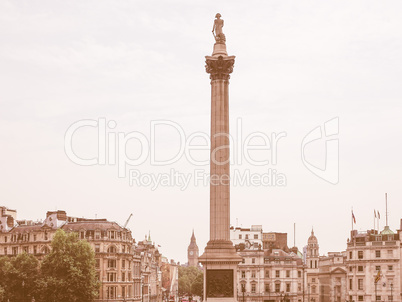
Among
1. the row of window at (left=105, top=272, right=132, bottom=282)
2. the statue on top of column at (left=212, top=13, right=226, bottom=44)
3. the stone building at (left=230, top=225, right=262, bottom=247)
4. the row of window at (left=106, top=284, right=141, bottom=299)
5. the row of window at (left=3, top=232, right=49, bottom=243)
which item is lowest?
the row of window at (left=106, top=284, right=141, bottom=299)

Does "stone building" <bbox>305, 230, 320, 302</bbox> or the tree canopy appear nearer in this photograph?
the tree canopy

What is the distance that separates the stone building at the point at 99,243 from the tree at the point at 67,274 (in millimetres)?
12265

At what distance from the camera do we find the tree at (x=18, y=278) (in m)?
97.9

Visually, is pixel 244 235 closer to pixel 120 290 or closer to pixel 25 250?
pixel 120 290

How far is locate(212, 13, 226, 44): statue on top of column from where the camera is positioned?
64.9 meters

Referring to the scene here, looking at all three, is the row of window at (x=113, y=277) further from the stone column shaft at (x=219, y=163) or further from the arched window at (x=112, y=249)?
the stone column shaft at (x=219, y=163)

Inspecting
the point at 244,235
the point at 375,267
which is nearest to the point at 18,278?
the point at 375,267

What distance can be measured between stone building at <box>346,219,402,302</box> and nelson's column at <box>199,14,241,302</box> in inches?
2227

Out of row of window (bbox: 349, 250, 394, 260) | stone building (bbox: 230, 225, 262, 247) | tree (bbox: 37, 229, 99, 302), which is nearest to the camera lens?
tree (bbox: 37, 229, 99, 302)

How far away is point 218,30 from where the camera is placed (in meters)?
65.6

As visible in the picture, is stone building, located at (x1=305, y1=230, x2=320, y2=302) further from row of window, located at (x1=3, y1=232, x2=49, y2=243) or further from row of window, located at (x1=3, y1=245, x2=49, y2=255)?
row of window, located at (x1=3, y1=232, x2=49, y2=243)

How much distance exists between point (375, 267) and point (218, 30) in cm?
6586

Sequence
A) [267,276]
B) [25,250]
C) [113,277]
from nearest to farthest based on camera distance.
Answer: [113,277] → [25,250] → [267,276]

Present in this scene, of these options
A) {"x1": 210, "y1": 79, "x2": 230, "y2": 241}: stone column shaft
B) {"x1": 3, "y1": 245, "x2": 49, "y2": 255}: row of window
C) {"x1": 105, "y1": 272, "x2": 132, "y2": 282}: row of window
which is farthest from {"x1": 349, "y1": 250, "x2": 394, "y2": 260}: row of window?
{"x1": 210, "y1": 79, "x2": 230, "y2": 241}: stone column shaft
